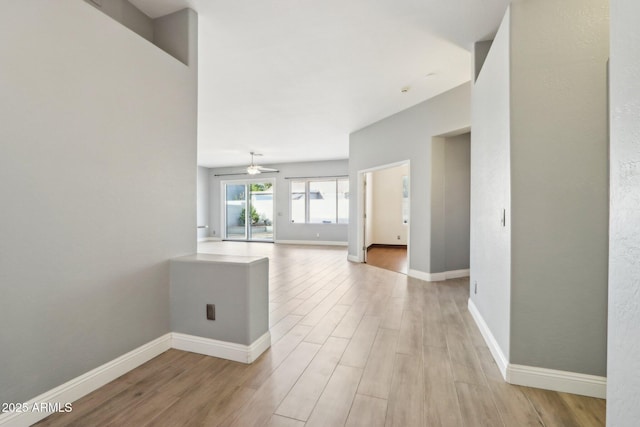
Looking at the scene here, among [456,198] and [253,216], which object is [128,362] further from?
[253,216]

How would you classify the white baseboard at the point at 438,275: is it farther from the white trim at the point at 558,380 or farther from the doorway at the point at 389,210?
the doorway at the point at 389,210

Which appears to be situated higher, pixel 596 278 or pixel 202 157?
pixel 202 157

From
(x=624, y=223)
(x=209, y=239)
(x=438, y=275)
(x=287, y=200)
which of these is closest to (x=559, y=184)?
(x=624, y=223)

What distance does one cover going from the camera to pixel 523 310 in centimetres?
180

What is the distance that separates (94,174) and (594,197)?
9.69ft

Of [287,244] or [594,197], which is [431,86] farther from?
[287,244]

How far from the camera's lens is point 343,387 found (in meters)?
1.72

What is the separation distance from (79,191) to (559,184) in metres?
2.84

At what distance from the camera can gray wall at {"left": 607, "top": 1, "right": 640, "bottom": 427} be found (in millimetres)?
775

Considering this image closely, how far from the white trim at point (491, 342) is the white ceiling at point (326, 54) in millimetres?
2662

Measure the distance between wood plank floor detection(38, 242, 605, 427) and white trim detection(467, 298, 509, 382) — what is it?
0.05 metres

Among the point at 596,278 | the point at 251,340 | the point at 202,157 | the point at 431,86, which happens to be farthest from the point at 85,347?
the point at 202,157

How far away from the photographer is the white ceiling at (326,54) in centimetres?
239

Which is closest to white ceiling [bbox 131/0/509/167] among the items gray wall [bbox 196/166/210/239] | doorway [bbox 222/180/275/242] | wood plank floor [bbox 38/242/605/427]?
wood plank floor [bbox 38/242/605/427]
